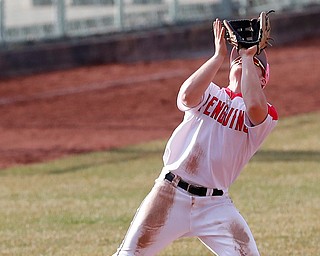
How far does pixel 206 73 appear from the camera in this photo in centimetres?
541

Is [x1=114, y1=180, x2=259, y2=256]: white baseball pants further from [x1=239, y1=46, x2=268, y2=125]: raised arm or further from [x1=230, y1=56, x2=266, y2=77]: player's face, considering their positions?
[x1=230, y1=56, x2=266, y2=77]: player's face

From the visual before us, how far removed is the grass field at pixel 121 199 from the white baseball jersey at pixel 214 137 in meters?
2.19

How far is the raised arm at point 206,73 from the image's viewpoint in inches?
213

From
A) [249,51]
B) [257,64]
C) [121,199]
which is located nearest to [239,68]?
[257,64]

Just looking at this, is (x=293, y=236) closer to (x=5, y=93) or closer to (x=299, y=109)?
(x=299, y=109)

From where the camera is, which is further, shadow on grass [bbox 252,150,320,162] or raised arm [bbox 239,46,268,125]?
shadow on grass [bbox 252,150,320,162]

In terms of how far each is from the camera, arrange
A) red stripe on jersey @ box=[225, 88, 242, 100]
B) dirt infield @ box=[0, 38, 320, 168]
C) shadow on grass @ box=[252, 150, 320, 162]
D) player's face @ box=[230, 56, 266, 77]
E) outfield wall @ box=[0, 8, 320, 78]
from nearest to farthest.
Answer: player's face @ box=[230, 56, 266, 77] < red stripe on jersey @ box=[225, 88, 242, 100] < shadow on grass @ box=[252, 150, 320, 162] < dirt infield @ box=[0, 38, 320, 168] < outfield wall @ box=[0, 8, 320, 78]

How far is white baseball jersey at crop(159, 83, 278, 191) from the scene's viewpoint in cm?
563

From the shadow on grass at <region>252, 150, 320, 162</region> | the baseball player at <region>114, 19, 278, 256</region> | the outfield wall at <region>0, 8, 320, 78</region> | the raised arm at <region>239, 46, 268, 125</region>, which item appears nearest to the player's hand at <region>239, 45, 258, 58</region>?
the raised arm at <region>239, 46, 268, 125</region>

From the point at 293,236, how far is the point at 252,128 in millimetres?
2889

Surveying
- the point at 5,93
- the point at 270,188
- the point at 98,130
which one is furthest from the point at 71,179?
the point at 5,93

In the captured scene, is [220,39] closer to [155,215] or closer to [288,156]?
[155,215]

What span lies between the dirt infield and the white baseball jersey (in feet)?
22.5

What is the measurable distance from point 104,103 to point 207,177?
1035 cm
